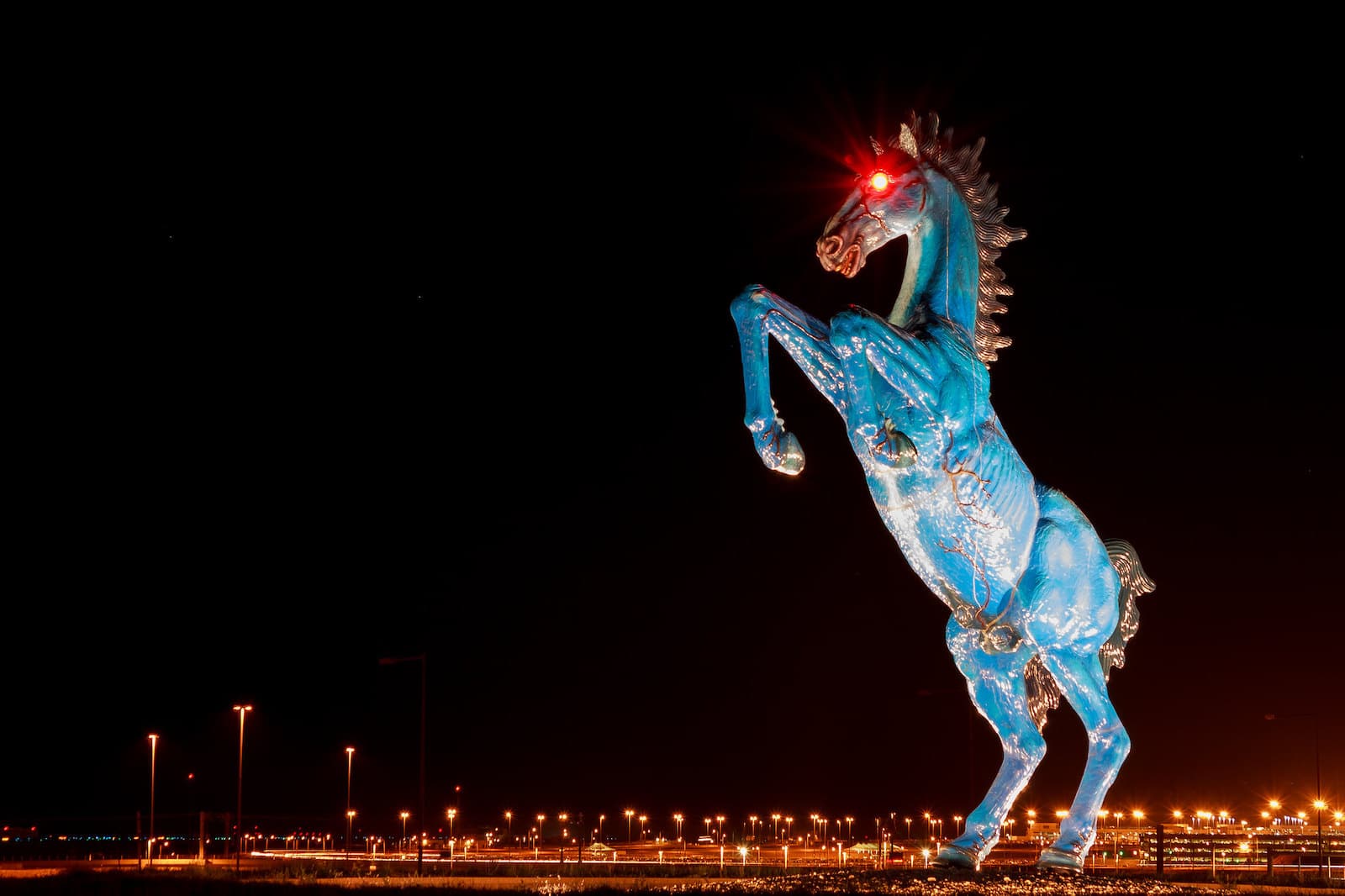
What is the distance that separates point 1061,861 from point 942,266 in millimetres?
4792

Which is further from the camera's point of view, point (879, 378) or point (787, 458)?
point (787, 458)

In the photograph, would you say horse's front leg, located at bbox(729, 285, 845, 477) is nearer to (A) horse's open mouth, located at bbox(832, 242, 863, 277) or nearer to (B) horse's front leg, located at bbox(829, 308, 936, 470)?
(B) horse's front leg, located at bbox(829, 308, 936, 470)

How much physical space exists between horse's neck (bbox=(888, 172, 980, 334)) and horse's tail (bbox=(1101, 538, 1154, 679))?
2476mm

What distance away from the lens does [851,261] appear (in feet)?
36.4

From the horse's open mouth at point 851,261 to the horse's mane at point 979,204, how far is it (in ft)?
3.12

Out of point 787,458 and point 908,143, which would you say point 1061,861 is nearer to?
point 787,458

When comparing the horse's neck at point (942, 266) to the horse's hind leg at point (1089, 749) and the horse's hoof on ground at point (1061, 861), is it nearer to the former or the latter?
the horse's hind leg at point (1089, 749)

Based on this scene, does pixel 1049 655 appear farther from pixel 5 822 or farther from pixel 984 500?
pixel 5 822

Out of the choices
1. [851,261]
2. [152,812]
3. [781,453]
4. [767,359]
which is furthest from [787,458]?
[152,812]

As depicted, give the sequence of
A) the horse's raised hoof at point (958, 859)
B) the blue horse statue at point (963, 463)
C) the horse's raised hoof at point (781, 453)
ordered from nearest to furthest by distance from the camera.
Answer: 1. the blue horse statue at point (963, 463)
2. the horse's raised hoof at point (781, 453)
3. the horse's raised hoof at point (958, 859)

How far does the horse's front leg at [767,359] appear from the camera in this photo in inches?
396

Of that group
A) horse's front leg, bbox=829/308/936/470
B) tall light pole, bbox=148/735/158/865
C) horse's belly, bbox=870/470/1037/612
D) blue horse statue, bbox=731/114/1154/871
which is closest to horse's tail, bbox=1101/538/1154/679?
blue horse statue, bbox=731/114/1154/871

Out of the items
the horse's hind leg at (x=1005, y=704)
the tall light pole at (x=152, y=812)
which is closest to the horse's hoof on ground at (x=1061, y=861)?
the horse's hind leg at (x=1005, y=704)

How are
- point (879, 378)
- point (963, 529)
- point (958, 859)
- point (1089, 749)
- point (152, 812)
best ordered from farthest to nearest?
1. point (152, 812)
2. point (1089, 749)
3. point (958, 859)
4. point (963, 529)
5. point (879, 378)
